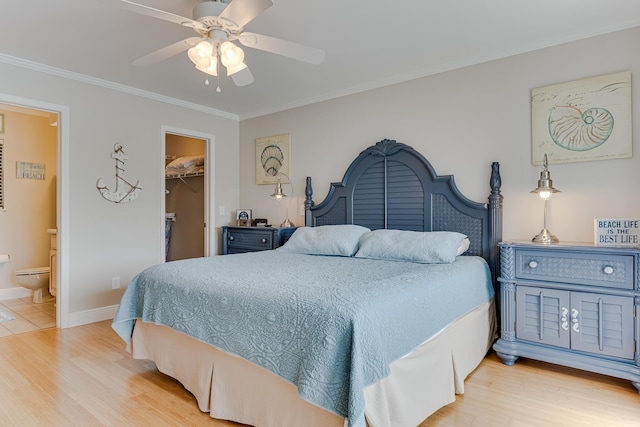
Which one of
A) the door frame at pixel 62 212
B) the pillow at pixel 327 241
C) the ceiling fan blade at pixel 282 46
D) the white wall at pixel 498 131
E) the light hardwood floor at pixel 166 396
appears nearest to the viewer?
the light hardwood floor at pixel 166 396

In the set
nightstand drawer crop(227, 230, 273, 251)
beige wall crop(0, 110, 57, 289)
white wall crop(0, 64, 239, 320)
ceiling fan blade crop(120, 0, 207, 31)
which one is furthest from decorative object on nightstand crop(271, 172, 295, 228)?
beige wall crop(0, 110, 57, 289)

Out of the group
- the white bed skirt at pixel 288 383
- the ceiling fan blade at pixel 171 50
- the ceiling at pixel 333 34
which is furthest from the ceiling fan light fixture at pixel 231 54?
the white bed skirt at pixel 288 383

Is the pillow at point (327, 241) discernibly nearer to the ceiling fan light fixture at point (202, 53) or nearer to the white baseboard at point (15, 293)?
the ceiling fan light fixture at point (202, 53)

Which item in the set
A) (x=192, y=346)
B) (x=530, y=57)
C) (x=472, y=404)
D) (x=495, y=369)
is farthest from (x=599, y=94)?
(x=192, y=346)

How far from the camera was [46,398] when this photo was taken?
7.09 feet

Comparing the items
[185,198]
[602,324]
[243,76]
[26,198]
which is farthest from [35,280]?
[602,324]

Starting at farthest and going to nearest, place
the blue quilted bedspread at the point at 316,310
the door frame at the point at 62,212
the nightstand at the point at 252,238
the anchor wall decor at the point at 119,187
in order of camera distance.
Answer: the nightstand at the point at 252,238
the anchor wall decor at the point at 119,187
the door frame at the point at 62,212
the blue quilted bedspread at the point at 316,310

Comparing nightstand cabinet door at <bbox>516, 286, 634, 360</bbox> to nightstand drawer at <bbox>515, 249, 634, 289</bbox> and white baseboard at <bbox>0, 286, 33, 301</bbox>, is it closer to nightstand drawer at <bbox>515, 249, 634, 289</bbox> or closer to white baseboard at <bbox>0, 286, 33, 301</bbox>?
nightstand drawer at <bbox>515, 249, 634, 289</bbox>

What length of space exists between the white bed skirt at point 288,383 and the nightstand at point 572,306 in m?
0.32

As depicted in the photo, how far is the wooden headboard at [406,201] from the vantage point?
119 inches

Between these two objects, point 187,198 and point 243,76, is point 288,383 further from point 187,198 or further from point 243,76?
point 187,198

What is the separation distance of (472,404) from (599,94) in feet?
7.52

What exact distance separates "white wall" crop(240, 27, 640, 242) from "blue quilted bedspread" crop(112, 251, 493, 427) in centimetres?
80

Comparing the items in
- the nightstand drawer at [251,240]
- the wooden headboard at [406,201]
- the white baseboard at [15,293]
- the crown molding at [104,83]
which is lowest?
the white baseboard at [15,293]
